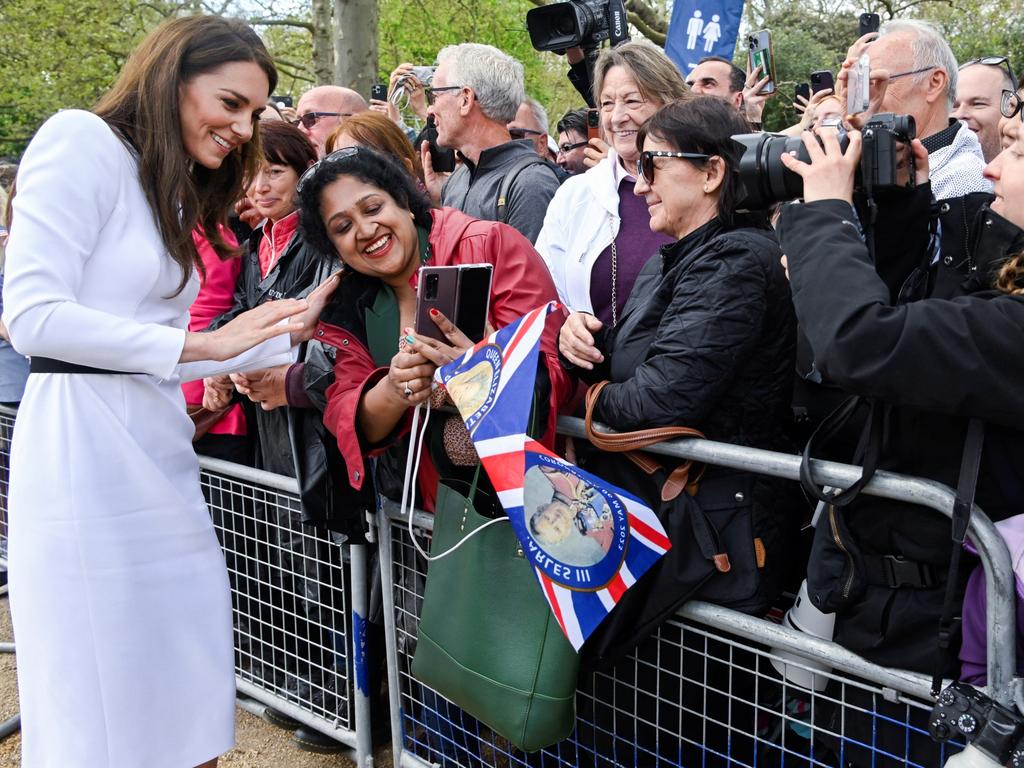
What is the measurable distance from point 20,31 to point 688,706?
1913cm

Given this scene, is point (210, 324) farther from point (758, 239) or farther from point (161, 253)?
point (758, 239)

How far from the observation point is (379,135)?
3.56 metres

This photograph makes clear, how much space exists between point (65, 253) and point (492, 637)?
135cm

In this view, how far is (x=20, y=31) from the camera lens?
17109 millimetres

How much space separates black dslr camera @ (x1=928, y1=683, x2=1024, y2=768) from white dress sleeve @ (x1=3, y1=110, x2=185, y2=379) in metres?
1.84

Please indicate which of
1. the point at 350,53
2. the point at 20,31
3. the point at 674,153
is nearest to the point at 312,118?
the point at 674,153

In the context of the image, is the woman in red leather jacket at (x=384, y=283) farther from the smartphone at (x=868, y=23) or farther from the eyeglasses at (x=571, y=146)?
the eyeglasses at (x=571, y=146)

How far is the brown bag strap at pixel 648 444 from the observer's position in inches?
83.8

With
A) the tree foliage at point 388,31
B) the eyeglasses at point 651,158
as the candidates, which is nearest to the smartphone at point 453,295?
the eyeglasses at point 651,158

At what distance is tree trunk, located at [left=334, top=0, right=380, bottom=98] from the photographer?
9914 millimetres

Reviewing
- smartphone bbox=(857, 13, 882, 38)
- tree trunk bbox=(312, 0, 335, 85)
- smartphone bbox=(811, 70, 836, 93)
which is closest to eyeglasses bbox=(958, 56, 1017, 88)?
smartphone bbox=(857, 13, 882, 38)

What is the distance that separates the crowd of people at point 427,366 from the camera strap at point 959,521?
0.04 feet

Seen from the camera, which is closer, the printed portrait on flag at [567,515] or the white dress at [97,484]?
the printed portrait on flag at [567,515]

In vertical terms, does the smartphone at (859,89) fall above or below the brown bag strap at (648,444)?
above
